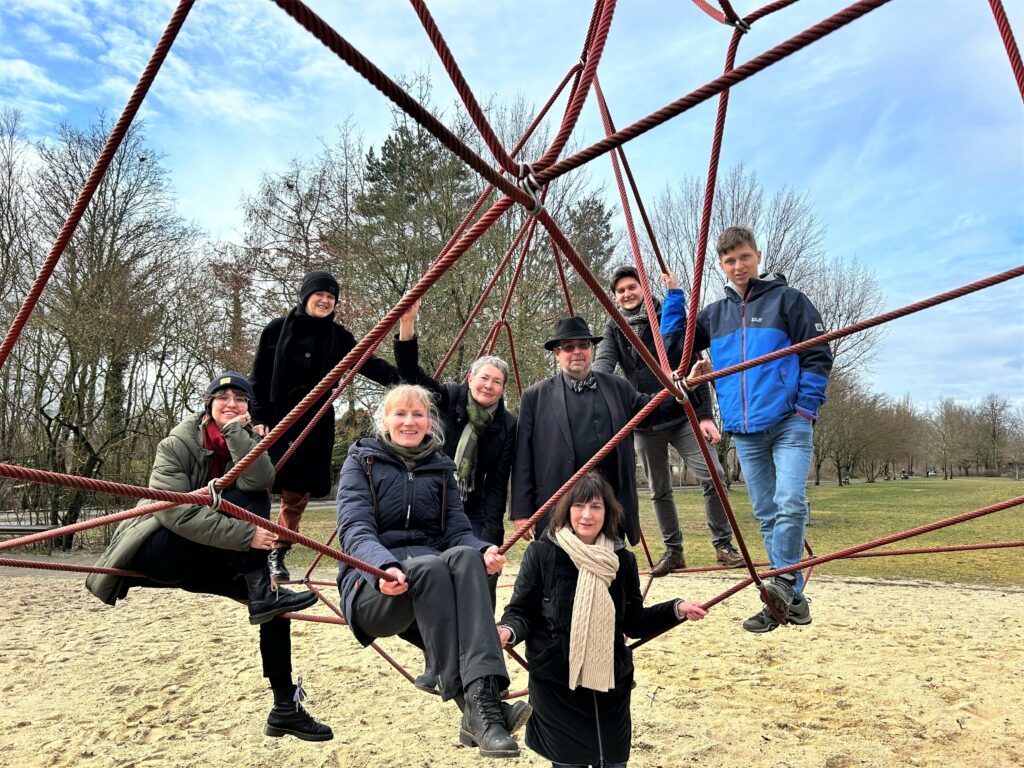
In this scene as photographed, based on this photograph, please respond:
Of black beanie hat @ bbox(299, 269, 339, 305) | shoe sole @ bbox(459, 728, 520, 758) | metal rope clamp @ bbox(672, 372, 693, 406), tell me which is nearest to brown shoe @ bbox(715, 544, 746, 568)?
metal rope clamp @ bbox(672, 372, 693, 406)

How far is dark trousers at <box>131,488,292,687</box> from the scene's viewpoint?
2.73 m

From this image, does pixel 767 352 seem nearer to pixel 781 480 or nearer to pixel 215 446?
pixel 781 480

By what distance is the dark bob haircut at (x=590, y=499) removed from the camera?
2.56 meters

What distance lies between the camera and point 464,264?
12.7m

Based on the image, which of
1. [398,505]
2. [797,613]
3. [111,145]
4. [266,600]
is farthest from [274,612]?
[797,613]

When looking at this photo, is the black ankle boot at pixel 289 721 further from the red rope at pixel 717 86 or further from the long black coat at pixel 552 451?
the red rope at pixel 717 86

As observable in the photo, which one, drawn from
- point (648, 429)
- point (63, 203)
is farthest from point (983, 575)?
point (63, 203)

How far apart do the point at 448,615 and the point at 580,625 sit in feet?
2.07

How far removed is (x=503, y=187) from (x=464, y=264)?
11.5 m

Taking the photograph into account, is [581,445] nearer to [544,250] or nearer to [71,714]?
[71,714]

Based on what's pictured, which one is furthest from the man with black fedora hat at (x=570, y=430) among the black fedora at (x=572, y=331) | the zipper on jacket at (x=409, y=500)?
the zipper on jacket at (x=409, y=500)

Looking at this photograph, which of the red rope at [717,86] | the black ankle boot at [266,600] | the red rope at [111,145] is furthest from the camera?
the black ankle boot at [266,600]

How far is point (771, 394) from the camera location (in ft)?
9.23

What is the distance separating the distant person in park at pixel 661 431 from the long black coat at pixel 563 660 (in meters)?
1.23
